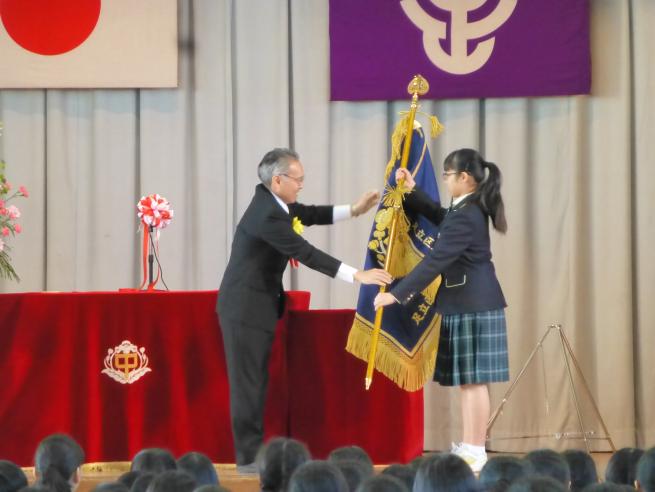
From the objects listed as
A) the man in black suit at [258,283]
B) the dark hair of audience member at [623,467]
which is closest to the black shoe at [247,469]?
the man in black suit at [258,283]

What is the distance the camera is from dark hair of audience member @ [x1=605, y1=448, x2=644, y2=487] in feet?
5.30

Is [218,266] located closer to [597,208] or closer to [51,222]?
[51,222]

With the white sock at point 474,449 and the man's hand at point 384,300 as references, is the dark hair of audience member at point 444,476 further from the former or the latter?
the white sock at point 474,449

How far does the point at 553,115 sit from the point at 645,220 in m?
0.82

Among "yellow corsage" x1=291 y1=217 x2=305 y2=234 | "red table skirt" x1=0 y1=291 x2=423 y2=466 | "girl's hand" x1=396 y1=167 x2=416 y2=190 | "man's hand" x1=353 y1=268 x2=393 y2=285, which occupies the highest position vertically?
"girl's hand" x1=396 y1=167 x2=416 y2=190

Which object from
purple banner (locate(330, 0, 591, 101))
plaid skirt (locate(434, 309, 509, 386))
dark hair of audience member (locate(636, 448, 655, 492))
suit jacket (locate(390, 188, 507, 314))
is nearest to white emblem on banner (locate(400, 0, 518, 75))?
purple banner (locate(330, 0, 591, 101))

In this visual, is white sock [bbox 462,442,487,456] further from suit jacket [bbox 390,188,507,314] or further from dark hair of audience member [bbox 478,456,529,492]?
dark hair of audience member [bbox 478,456,529,492]

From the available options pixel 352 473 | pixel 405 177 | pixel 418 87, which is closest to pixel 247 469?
pixel 405 177

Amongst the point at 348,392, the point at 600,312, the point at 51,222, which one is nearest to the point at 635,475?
the point at 348,392

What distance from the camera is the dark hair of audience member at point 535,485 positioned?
134cm

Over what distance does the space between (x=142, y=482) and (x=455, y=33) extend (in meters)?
4.75

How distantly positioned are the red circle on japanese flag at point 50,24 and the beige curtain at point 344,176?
1.04 ft

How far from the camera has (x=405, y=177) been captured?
4.31 metres

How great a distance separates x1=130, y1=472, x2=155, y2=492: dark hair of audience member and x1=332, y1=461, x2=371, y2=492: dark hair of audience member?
275mm
